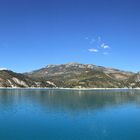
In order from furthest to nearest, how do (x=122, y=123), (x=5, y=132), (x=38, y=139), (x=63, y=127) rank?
(x=122, y=123) < (x=63, y=127) < (x=5, y=132) < (x=38, y=139)

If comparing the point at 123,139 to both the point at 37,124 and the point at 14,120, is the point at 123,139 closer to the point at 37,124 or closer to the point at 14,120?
the point at 37,124

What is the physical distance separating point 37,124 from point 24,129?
679 centimetres

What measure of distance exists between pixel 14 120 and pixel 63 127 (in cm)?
1470

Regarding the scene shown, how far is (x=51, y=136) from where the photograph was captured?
2012 inches

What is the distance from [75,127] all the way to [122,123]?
44.0ft

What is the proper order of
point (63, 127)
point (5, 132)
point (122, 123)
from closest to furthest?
point (5, 132), point (63, 127), point (122, 123)

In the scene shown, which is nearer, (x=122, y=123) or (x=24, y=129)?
(x=24, y=129)

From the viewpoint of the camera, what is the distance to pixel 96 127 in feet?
201

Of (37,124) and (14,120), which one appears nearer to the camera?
(37,124)

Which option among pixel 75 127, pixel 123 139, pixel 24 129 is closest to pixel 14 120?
pixel 24 129

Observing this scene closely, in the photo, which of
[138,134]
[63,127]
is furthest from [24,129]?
[138,134]

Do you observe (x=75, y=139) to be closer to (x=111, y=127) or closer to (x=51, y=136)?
(x=51, y=136)

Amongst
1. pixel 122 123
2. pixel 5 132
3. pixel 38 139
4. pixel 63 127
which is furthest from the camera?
pixel 122 123

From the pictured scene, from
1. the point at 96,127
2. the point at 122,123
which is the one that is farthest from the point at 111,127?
the point at 122,123
